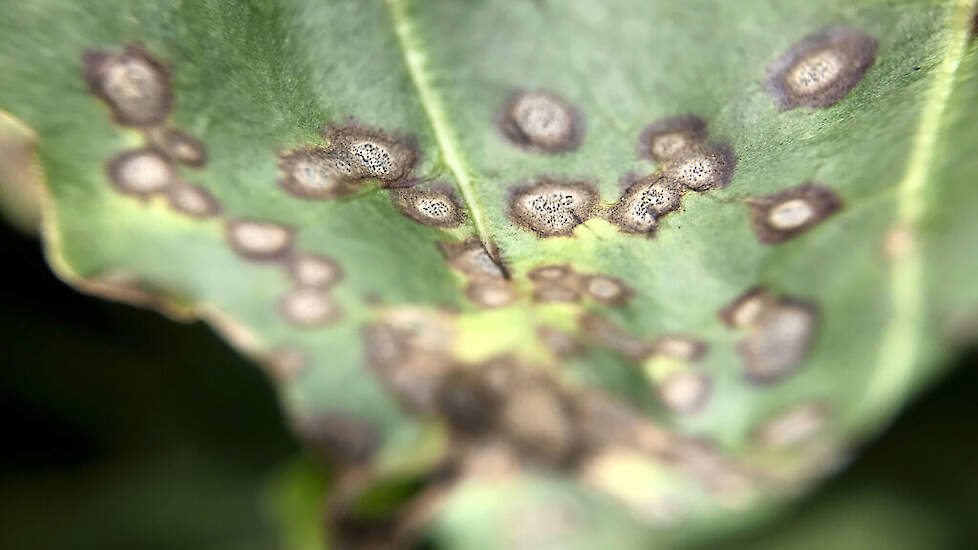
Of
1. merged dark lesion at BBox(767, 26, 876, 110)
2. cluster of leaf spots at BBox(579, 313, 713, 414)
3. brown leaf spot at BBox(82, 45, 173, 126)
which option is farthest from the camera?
cluster of leaf spots at BBox(579, 313, 713, 414)

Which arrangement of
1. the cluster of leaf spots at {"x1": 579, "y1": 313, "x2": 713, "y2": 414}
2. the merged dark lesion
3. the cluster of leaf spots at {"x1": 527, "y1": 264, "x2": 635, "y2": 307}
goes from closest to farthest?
the merged dark lesion
the cluster of leaf spots at {"x1": 527, "y1": 264, "x2": 635, "y2": 307}
the cluster of leaf spots at {"x1": 579, "y1": 313, "x2": 713, "y2": 414}

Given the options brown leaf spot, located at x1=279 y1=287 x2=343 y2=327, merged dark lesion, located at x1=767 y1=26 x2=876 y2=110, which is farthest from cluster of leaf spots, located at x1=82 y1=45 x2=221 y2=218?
merged dark lesion, located at x1=767 y1=26 x2=876 y2=110

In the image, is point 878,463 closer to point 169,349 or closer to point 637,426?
point 637,426

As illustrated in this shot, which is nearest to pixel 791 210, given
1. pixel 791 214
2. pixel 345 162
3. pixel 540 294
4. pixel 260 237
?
pixel 791 214

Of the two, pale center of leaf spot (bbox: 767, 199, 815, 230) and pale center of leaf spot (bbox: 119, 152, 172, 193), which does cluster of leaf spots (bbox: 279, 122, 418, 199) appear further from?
pale center of leaf spot (bbox: 767, 199, 815, 230)

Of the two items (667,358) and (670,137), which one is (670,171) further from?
(667,358)

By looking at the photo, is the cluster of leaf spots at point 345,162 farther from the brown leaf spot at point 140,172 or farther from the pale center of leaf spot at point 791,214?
the pale center of leaf spot at point 791,214

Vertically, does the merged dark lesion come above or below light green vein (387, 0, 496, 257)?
above

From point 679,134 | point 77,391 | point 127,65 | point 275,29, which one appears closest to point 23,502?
point 77,391
